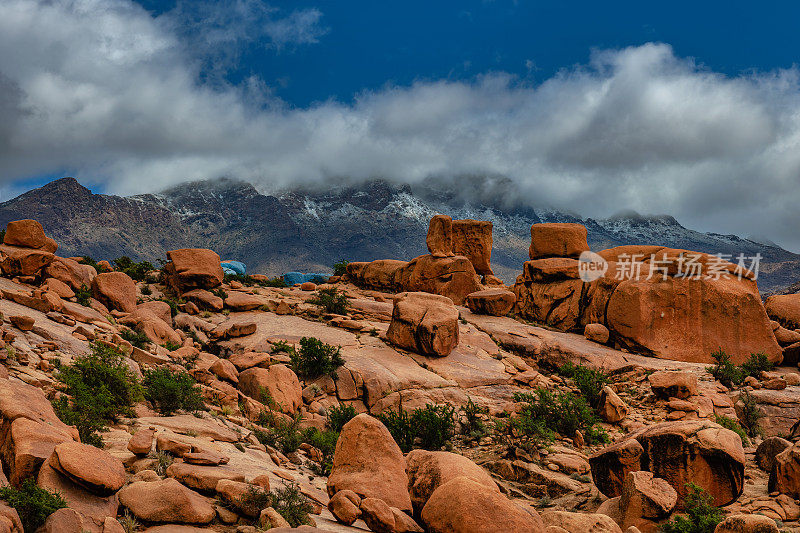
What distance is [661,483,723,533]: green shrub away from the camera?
8148mm

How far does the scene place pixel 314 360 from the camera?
19703 mm

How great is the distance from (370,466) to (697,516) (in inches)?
215

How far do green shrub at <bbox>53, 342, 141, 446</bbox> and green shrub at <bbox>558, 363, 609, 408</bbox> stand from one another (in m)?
14.7

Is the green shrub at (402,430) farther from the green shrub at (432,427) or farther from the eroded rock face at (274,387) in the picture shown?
the eroded rock face at (274,387)

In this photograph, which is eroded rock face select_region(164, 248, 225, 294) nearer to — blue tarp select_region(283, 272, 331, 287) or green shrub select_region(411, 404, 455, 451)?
green shrub select_region(411, 404, 455, 451)

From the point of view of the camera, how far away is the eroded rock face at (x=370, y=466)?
816cm

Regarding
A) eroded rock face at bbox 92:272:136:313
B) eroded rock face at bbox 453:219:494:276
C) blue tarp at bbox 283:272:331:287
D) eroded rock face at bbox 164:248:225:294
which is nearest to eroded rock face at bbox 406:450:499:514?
eroded rock face at bbox 92:272:136:313

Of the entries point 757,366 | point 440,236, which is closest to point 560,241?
point 440,236

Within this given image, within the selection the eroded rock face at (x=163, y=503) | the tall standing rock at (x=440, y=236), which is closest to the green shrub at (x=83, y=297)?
the eroded rock face at (x=163, y=503)

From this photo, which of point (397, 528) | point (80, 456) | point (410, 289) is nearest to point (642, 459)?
point (397, 528)

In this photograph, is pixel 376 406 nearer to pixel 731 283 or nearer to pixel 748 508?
pixel 748 508

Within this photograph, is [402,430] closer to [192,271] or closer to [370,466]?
[370,466]

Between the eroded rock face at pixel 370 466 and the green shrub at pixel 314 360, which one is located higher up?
the green shrub at pixel 314 360

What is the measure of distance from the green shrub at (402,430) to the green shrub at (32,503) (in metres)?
10.4
